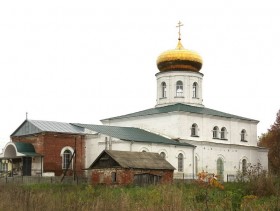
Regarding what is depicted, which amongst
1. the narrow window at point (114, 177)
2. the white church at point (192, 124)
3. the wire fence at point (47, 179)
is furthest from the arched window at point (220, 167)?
the narrow window at point (114, 177)

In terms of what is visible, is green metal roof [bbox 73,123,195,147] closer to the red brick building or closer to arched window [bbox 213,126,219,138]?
the red brick building

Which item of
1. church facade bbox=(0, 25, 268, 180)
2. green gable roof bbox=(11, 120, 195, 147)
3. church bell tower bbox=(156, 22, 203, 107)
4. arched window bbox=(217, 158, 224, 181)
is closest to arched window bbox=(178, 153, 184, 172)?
church facade bbox=(0, 25, 268, 180)

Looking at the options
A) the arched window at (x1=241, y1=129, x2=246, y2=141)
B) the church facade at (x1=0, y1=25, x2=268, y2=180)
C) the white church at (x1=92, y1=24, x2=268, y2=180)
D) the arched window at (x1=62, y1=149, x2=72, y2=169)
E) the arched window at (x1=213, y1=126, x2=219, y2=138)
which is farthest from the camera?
the arched window at (x1=241, y1=129, x2=246, y2=141)

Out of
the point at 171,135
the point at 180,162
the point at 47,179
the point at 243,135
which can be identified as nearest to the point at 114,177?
the point at 47,179

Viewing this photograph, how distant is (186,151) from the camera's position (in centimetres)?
3734

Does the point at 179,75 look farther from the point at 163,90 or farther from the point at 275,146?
the point at 275,146

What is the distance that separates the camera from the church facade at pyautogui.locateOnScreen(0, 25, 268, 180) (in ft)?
113

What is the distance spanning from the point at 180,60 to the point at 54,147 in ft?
43.7

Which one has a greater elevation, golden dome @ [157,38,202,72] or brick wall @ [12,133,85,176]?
golden dome @ [157,38,202,72]

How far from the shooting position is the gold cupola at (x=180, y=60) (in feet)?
137

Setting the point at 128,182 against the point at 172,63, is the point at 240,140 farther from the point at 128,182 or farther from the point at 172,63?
the point at 128,182

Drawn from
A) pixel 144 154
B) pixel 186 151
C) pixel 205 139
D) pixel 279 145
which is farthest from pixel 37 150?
pixel 279 145

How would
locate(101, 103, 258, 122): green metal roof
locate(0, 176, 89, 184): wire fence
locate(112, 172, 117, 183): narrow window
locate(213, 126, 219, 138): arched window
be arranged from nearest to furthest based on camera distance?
locate(112, 172, 117, 183): narrow window
locate(0, 176, 89, 184): wire fence
locate(101, 103, 258, 122): green metal roof
locate(213, 126, 219, 138): arched window

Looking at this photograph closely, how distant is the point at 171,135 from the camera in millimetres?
38656
